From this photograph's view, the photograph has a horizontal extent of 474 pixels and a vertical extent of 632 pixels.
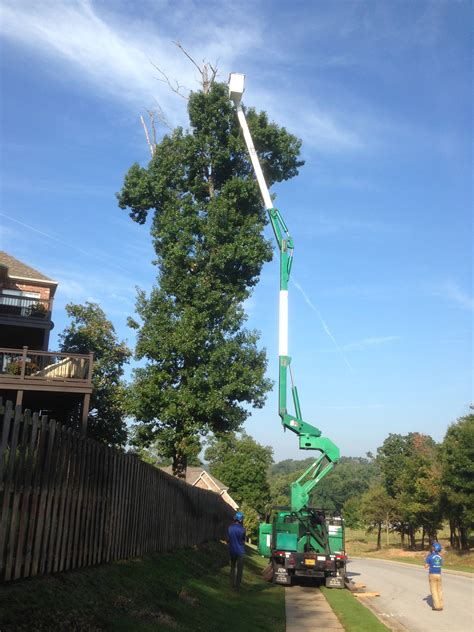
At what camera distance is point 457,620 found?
483 inches

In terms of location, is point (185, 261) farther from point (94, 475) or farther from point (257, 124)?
point (94, 475)

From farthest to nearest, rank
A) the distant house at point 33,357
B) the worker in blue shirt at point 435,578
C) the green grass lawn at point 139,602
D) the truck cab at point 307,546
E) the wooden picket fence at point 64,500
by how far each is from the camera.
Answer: the distant house at point 33,357 < the truck cab at point 307,546 < the worker in blue shirt at point 435,578 < the wooden picket fence at point 64,500 < the green grass lawn at point 139,602

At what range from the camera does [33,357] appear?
2100 centimetres

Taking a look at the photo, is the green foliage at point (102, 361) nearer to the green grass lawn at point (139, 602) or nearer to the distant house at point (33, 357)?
the distant house at point (33, 357)

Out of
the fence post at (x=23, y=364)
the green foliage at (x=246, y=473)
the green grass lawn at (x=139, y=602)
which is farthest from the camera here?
the green foliage at (x=246, y=473)

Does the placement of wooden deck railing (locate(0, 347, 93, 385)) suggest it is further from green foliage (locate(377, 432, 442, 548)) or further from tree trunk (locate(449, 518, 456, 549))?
tree trunk (locate(449, 518, 456, 549))

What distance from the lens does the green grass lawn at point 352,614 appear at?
1040 cm

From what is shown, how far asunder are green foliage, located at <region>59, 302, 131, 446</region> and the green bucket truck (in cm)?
916

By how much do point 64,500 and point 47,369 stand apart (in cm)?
1126

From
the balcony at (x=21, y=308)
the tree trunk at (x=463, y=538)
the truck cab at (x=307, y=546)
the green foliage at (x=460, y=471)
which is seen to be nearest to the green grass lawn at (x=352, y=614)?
the truck cab at (x=307, y=546)

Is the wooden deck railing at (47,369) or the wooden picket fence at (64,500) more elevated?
the wooden deck railing at (47,369)

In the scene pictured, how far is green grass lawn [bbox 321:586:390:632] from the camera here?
10.4 m

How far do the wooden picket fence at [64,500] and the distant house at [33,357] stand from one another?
20.8 ft

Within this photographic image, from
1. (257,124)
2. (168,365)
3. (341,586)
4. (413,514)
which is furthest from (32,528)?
(413,514)
